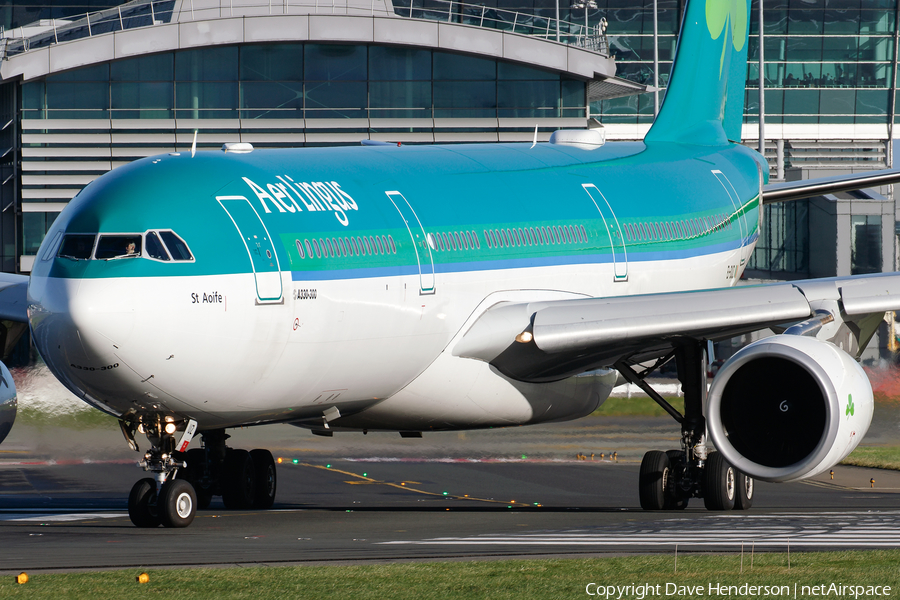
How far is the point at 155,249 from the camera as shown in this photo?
12.0m

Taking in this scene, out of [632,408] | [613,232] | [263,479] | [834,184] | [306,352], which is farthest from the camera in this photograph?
[632,408]

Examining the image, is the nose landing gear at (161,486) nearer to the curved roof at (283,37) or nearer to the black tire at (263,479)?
the black tire at (263,479)

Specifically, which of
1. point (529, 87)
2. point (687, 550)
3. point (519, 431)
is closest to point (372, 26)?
point (529, 87)

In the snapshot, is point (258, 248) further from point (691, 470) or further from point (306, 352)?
point (691, 470)

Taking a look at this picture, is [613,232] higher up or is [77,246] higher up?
[77,246]

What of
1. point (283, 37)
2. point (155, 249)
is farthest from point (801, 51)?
point (155, 249)

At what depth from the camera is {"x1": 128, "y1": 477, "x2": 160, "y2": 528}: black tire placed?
13430 millimetres

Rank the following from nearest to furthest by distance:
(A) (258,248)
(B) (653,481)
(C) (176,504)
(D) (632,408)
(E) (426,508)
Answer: (A) (258,248)
(C) (176,504)
(B) (653,481)
(E) (426,508)
(D) (632,408)

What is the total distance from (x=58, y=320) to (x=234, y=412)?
2.14m

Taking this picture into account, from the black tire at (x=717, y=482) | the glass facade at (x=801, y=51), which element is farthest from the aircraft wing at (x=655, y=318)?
the glass facade at (x=801, y=51)

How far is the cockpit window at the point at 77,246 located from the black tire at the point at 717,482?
324 inches

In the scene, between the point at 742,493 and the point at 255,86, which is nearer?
the point at 742,493

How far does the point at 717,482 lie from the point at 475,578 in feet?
25.3

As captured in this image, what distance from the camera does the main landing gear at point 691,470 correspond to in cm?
1667
